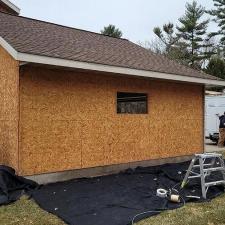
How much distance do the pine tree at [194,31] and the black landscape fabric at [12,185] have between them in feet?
104

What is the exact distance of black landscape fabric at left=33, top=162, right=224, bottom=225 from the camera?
5602 millimetres

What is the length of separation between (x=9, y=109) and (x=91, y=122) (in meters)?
2.13

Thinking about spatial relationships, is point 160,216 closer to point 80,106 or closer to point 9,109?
point 80,106

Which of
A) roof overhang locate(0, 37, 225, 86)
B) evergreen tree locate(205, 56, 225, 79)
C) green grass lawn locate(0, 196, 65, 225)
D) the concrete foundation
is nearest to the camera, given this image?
green grass lawn locate(0, 196, 65, 225)

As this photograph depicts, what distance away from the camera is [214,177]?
8.56m

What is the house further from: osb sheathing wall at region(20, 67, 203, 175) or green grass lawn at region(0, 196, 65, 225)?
green grass lawn at region(0, 196, 65, 225)

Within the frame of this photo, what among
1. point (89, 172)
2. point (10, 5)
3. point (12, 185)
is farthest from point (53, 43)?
point (10, 5)

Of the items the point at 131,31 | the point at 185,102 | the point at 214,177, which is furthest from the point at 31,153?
the point at 131,31

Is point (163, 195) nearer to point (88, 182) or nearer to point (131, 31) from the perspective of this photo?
point (88, 182)

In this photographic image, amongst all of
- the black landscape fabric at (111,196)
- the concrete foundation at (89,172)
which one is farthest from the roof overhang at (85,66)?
the black landscape fabric at (111,196)

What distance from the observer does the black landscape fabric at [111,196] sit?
5602mm

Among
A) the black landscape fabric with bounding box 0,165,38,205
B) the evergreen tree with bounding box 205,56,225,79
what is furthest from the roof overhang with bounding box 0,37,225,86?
the evergreen tree with bounding box 205,56,225,79

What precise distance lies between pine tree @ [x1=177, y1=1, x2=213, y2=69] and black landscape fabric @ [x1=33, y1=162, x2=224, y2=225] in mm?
29812

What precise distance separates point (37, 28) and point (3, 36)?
10.3 feet
